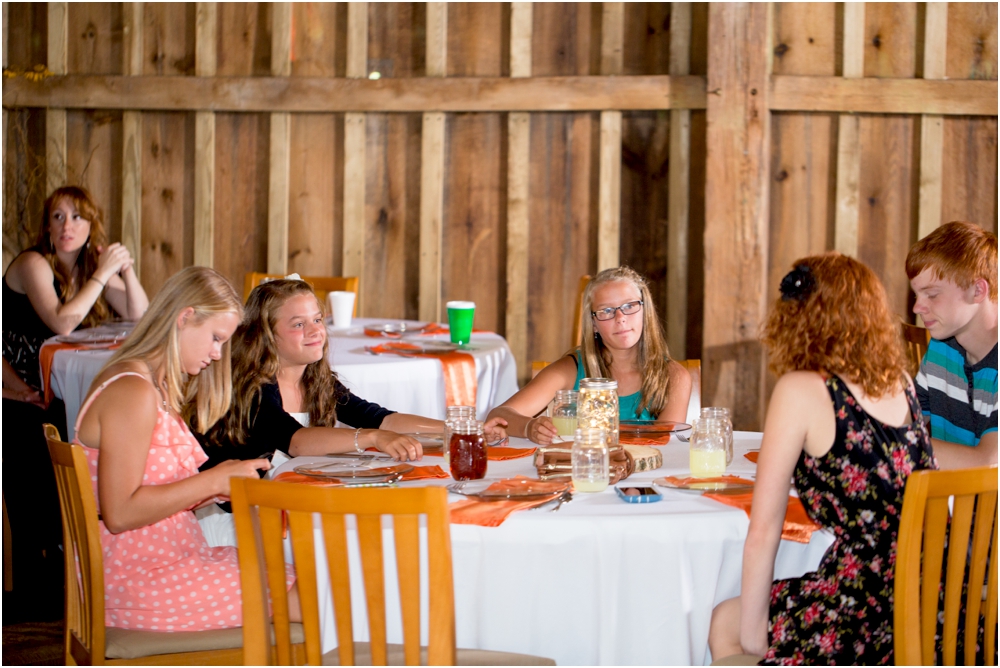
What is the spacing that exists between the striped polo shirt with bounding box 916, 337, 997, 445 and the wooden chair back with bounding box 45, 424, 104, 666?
195 centimetres

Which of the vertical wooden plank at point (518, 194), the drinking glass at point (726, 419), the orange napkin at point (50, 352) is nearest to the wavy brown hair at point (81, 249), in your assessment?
the orange napkin at point (50, 352)

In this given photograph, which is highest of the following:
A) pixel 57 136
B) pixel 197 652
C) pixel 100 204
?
pixel 57 136

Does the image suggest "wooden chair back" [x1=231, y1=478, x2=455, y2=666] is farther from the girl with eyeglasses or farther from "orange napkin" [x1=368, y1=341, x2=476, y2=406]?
"orange napkin" [x1=368, y1=341, x2=476, y2=406]

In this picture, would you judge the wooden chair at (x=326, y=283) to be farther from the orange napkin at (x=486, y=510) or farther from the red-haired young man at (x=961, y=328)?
the orange napkin at (x=486, y=510)

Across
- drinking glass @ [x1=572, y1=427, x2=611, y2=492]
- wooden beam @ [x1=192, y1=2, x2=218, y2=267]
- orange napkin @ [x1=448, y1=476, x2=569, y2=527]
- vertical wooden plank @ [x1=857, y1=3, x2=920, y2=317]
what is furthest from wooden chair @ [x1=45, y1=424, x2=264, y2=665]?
vertical wooden plank @ [x1=857, y1=3, x2=920, y2=317]

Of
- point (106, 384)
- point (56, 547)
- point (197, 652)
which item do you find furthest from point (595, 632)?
point (56, 547)

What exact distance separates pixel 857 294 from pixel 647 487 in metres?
0.55

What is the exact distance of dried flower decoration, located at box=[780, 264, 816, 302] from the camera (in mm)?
1932

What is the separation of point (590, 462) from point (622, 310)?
0.93 meters

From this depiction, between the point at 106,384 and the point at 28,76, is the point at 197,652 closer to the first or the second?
the point at 106,384

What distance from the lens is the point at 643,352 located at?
301cm

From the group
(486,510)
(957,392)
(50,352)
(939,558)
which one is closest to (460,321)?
(50,352)

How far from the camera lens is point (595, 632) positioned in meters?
1.94

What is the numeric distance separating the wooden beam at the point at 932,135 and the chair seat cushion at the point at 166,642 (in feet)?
13.2
